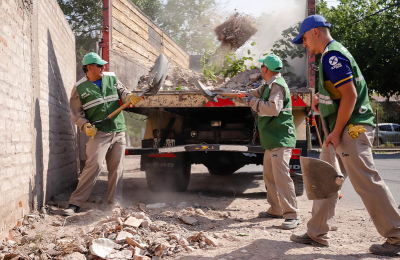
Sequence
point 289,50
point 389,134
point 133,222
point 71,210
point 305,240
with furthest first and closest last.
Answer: point 389,134
point 289,50
point 71,210
point 133,222
point 305,240

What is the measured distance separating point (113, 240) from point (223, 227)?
1329 millimetres

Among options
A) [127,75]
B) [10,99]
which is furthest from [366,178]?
[127,75]

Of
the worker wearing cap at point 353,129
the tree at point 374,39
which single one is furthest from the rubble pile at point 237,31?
the tree at point 374,39

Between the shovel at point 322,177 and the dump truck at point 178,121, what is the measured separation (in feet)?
7.65

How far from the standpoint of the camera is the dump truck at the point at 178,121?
5.54m

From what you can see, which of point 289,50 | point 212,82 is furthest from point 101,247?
point 289,50

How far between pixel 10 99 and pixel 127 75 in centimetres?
257

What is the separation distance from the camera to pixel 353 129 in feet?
9.96

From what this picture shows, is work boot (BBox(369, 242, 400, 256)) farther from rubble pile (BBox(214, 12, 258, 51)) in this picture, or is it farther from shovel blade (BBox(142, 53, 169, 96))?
rubble pile (BBox(214, 12, 258, 51))

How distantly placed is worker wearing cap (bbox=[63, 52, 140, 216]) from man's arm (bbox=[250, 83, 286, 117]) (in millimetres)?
1474

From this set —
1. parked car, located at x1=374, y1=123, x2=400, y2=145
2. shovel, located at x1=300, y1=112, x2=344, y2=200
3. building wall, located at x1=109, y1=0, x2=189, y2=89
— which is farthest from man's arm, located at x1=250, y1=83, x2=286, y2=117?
parked car, located at x1=374, y1=123, x2=400, y2=145

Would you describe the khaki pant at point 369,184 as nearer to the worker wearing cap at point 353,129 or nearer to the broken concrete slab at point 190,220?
the worker wearing cap at point 353,129

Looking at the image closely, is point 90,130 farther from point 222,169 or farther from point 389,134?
point 389,134

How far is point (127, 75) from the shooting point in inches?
244
